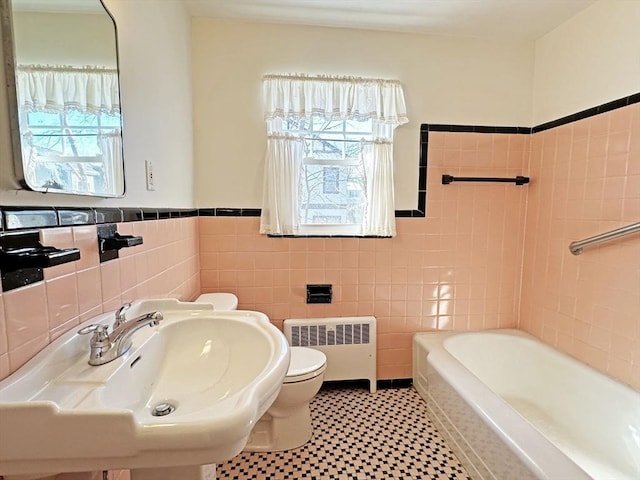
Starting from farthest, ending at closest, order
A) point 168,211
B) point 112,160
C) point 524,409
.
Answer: point 524,409 → point 168,211 → point 112,160

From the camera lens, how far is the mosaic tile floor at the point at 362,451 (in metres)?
1.48

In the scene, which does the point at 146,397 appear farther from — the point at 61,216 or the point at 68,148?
the point at 68,148

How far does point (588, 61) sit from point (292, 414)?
Result: 2445 millimetres

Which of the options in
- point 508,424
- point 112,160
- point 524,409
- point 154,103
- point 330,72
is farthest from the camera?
point 330,72

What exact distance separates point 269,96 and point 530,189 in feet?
5.86

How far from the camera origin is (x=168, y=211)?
59.3 inches

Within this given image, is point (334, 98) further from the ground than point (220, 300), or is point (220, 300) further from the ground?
point (334, 98)

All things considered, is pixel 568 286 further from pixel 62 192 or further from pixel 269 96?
pixel 62 192

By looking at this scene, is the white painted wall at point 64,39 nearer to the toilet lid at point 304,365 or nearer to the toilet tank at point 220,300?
the toilet tank at point 220,300

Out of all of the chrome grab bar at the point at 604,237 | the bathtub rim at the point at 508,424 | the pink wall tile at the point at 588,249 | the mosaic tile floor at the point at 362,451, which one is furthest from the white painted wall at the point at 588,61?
the mosaic tile floor at the point at 362,451

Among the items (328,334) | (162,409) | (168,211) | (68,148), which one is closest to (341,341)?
(328,334)

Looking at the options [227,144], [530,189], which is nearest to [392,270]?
[530,189]

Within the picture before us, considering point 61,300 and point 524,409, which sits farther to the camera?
point 524,409

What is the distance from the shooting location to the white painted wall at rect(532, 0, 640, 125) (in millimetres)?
1555
